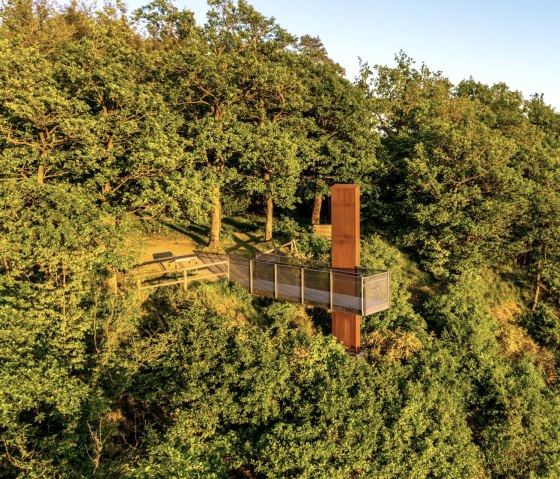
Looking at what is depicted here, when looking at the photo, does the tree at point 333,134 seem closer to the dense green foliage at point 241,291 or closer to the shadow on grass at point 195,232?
the dense green foliage at point 241,291

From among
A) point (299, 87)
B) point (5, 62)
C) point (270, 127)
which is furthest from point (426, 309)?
point (5, 62)

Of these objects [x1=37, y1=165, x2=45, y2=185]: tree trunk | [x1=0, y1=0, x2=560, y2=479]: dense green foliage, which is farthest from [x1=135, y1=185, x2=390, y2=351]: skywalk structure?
[x1=37, y1=165, x2=45, y2=185]: tree trunk

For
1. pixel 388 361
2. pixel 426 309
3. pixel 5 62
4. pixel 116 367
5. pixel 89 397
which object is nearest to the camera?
pixel 89 397

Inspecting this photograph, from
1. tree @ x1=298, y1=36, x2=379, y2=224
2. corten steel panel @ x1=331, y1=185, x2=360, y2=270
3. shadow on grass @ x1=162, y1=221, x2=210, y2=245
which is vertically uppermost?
tree @ x1=298, y1=36, x2=379, y2=224

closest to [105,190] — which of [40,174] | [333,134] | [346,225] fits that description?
[40,174]

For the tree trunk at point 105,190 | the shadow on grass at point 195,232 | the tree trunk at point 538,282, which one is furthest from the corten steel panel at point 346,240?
the tree trunk at point 538,282

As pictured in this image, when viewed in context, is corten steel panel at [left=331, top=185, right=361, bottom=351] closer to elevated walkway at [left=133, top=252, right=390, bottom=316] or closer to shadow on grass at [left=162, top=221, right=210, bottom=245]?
elevated walkway at [left=133, top=252, right=390, bottom=316]

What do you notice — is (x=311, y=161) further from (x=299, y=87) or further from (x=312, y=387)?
(x=312, y=387)

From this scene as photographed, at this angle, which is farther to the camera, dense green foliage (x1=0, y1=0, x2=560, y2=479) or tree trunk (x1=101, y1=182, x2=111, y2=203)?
tree trunk (x1=101, y1=182, x2=111, y2=203)
